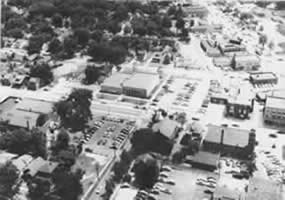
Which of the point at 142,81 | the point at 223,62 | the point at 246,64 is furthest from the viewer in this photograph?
the point at 223,62

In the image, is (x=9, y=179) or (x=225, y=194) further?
(x=9, y=179)

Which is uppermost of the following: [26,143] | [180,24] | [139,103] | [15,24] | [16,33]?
[180,24]

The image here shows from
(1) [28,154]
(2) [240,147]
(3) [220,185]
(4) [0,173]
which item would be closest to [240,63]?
(2) [240,147]

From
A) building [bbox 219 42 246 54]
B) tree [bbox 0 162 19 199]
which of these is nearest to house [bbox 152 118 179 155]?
tree [bbox 0 162 19 199]

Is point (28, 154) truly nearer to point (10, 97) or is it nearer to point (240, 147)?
point (10, 97)

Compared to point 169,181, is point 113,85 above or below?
above

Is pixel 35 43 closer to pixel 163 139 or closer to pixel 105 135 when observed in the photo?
pixel 105 135

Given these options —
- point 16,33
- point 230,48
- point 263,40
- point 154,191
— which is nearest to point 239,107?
point 154,191
